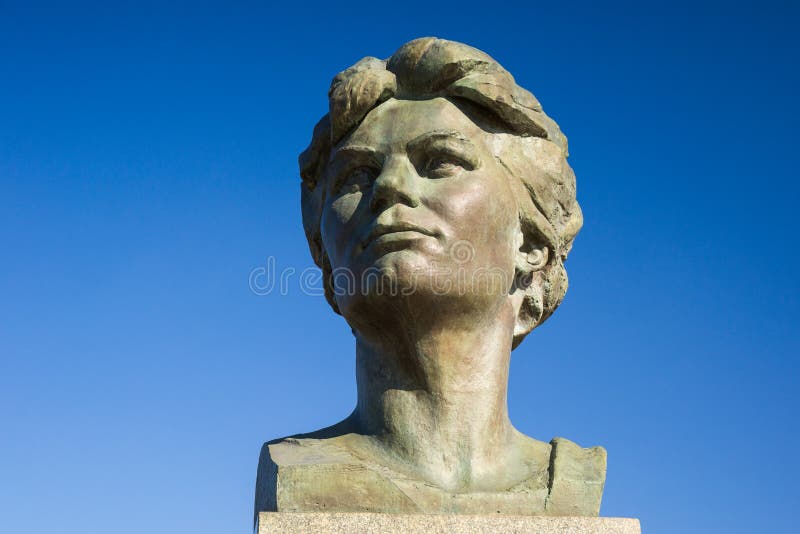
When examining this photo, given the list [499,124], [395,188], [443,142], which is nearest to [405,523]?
[395,188]

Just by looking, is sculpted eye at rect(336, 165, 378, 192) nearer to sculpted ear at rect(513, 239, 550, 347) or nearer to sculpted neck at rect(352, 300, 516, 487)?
sculpted neck at rect(352, 300, 516, 487)

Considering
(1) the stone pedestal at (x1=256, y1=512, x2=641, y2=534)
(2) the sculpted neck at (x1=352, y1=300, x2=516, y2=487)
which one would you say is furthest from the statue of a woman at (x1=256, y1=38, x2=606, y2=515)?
(1) the stone pedestal at (x1=256, y1=512, x2=641, y2=534)

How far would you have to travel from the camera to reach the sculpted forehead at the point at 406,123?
7914 millimetres

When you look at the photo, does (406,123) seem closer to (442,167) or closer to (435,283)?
(442,167)

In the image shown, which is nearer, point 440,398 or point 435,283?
point 435,283

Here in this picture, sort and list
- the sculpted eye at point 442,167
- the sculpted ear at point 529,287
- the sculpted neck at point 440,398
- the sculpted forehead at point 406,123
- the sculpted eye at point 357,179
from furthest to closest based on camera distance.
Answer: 1. the sculpted ear at point 529,287
2. the sculpted eye at point 357,179
3. the sculpted forehead at point 406,123
4. the sculpted eye at point 442,167
5. the sculpted neck at point 440,398

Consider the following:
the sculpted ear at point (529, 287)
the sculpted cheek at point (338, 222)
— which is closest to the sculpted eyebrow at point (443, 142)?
the sculpted cheek at point (338, 222)

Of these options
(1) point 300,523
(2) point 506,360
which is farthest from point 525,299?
(1) point 300,523

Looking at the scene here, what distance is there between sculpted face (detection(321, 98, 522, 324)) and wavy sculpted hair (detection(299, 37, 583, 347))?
0.11 metres

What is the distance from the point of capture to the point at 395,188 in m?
7.62

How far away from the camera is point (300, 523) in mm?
6828

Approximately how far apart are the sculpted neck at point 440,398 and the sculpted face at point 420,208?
0.31 meters

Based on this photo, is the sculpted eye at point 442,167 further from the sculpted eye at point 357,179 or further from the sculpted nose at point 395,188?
the sculpted eye at point 357,179

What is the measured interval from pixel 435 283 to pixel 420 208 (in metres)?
0.53
